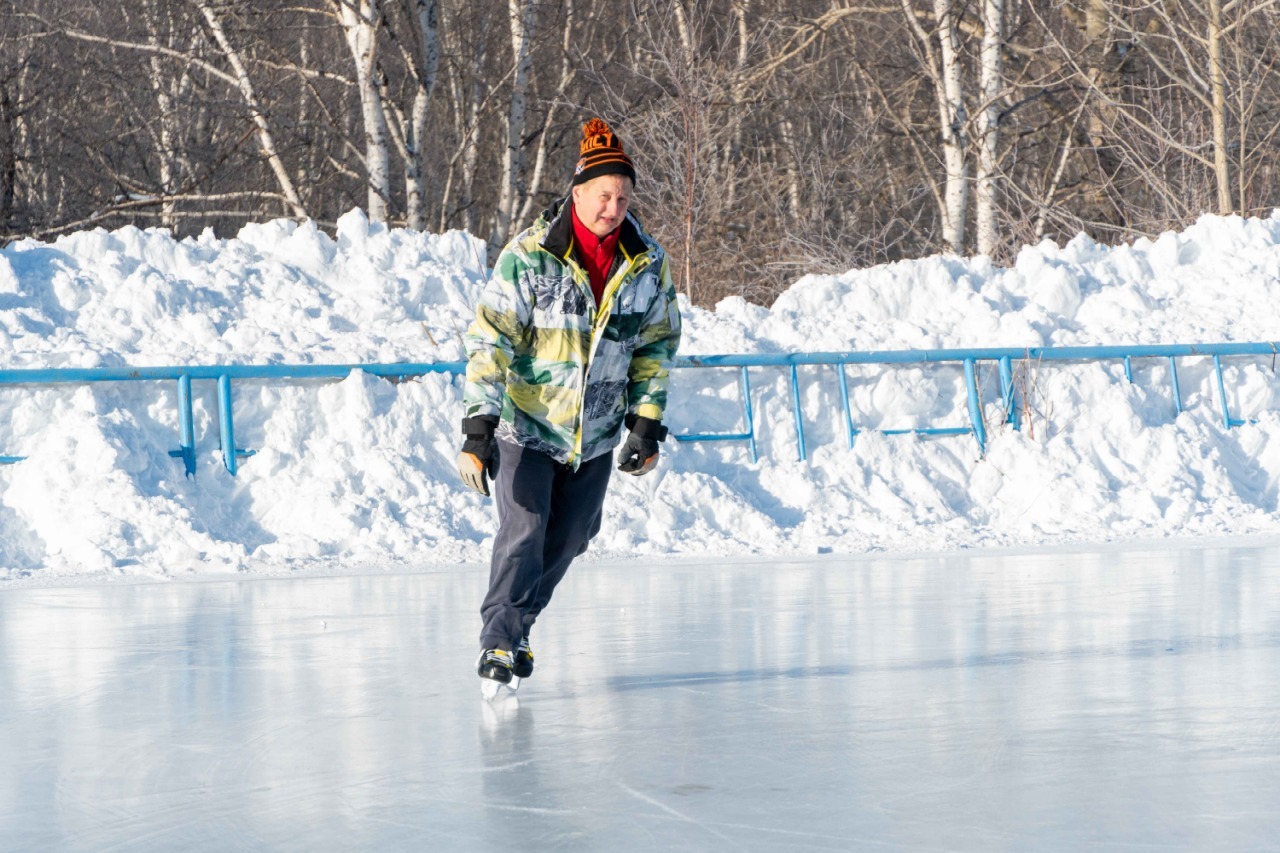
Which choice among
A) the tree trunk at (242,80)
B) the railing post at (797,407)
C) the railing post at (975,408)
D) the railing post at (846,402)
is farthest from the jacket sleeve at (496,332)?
the tree trunk at (242,80)

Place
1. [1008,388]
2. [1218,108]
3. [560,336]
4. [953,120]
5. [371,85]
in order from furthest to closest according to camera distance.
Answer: [953,120] → [1218,108] → [371,85] → [1008,388] → [560,336]

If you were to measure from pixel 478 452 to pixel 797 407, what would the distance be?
731 centimetres

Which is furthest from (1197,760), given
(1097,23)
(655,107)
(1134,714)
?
(1097,23)

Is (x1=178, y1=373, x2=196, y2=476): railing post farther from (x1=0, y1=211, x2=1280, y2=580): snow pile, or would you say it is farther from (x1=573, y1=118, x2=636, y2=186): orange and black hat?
(x1=573, y1=118, x2=636, y2=186): orange and black hat

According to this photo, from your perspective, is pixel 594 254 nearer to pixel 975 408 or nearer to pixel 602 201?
pixel 602 201

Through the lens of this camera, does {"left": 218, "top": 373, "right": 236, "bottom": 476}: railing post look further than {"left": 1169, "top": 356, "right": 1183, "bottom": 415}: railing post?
No

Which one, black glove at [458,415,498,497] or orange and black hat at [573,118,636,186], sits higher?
orange and black hat at [573,118,636,186]

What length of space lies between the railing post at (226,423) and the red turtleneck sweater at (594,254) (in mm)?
6075

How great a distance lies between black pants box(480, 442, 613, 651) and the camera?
474cm

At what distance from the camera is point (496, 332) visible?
15.2ft

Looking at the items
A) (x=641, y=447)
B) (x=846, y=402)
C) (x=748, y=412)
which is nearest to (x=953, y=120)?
(x=846, y=402)

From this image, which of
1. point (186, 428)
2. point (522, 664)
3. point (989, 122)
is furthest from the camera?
point (989, 122)

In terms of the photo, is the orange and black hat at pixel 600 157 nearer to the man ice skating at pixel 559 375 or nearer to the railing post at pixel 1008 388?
the man ice skating at pixel 559 375

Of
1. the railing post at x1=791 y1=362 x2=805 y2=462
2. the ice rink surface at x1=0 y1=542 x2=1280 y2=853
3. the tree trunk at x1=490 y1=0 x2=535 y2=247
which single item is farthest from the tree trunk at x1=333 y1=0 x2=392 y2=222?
the ice rink surface at x1=0 y1=542 x2=1280 y2=853
